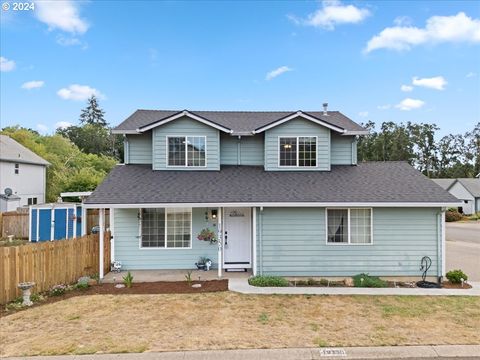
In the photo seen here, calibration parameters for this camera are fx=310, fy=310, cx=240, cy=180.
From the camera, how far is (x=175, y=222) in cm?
1152

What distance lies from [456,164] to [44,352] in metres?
79.4

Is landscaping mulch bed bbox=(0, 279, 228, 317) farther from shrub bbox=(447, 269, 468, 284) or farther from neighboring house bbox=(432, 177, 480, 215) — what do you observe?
neighboring house bbox=(432, 177, 480, 215)

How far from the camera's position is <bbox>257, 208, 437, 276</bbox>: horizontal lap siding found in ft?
34.5

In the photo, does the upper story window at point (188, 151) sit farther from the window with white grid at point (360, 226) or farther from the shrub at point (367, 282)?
the shrub at point (367, 282)

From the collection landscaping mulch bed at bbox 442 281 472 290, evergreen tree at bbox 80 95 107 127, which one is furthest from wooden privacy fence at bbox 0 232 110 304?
evergreen tree at bbox 80 95 107 127

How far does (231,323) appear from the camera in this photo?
6.74m

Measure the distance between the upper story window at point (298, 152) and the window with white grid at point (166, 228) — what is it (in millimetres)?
4472

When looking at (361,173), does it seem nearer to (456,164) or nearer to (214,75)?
(214,75)

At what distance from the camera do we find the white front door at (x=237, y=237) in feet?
37.9

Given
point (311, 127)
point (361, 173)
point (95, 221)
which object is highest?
point (311, 127)

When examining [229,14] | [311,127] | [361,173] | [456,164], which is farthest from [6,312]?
[456,164]

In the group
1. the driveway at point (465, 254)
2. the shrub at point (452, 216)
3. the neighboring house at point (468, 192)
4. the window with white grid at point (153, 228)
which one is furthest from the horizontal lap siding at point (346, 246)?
the neighboring house at point (468, 192)

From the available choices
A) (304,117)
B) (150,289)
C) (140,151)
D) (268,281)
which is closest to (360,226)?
(268,281)

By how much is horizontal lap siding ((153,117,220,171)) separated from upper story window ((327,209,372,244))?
501 centimetres
